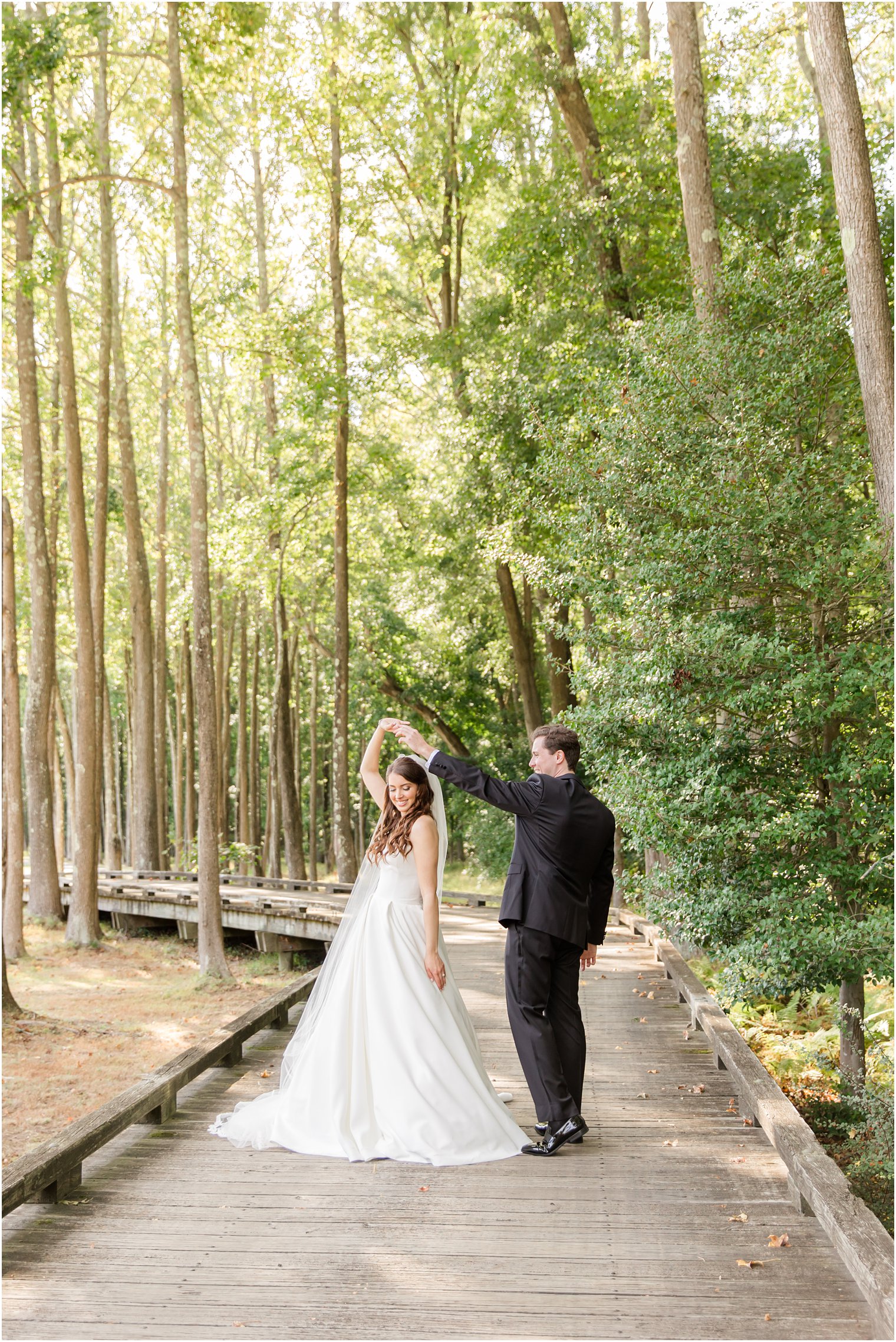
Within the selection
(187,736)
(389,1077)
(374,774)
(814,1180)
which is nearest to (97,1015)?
(374,774)

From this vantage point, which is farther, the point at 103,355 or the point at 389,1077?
the point at 103,355

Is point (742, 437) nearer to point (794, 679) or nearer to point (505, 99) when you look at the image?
point (794, 679)

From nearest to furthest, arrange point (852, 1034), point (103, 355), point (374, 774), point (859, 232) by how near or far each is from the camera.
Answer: point (374, 774), point (859, 232), point (852, 1034), point (103, 355)

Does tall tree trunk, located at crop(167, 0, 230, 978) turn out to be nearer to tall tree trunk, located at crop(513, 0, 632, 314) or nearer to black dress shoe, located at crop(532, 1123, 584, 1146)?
tall tree trunk, located at crop(513, 0, 632, 314)

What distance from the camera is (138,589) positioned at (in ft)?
66.4

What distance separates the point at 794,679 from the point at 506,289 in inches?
485

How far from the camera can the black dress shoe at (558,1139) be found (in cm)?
525

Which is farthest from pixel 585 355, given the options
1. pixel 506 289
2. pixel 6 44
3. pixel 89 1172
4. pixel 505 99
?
pixel 89 1172

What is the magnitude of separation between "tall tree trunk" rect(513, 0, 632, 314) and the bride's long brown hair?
32.8 ft

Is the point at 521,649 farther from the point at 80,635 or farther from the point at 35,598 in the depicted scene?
the point at 35,598

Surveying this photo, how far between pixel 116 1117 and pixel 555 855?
8.67 feet

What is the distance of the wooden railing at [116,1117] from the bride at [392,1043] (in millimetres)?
415

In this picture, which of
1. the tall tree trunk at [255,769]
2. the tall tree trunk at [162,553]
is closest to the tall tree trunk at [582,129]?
the tall tree trunk at [162,553]

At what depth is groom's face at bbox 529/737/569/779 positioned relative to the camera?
5453 mm
